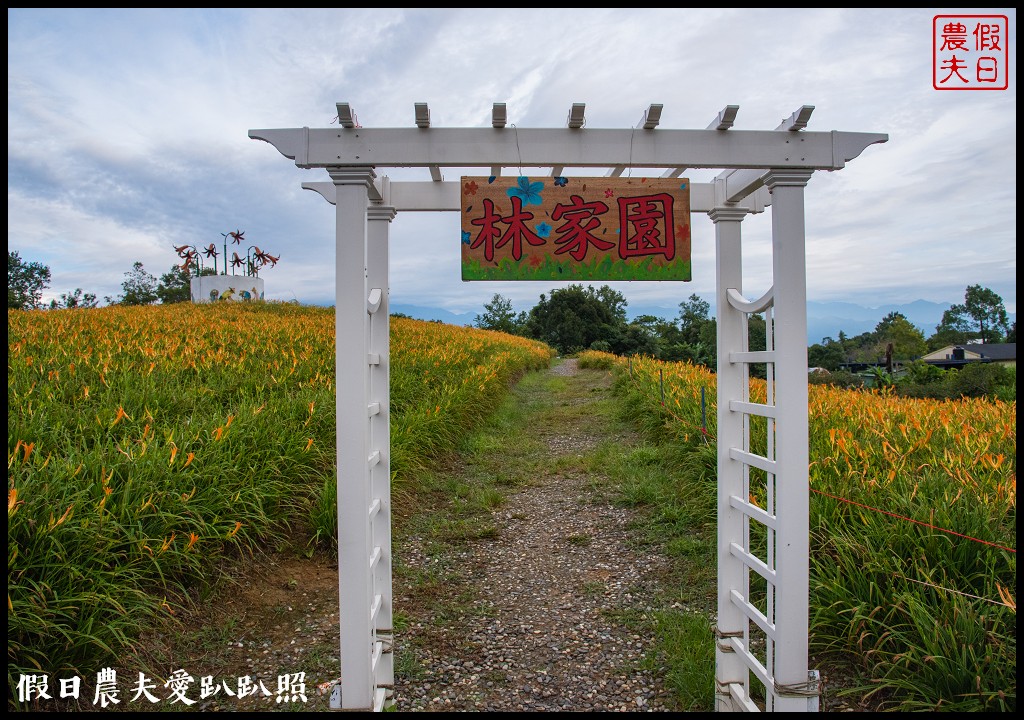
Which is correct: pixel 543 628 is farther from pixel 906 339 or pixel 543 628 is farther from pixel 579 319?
pixel 906 339

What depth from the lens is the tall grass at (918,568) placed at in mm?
2189

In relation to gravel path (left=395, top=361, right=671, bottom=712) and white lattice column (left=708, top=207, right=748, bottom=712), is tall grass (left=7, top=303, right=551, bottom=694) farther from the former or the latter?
white lattice column (left=708, top=207, right=748, bottom=712)

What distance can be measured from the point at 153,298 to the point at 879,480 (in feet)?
146

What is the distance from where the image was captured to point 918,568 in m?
2.50

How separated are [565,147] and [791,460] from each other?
60.1 inches

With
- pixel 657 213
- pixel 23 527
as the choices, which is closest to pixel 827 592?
pixel 657 213

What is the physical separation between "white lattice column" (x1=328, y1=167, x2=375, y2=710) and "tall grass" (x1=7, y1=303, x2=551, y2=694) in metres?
1.09

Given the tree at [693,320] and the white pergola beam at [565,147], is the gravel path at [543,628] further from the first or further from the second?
the tree at [693,320]

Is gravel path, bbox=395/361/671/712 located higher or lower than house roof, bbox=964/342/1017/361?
lower

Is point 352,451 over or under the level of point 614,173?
under

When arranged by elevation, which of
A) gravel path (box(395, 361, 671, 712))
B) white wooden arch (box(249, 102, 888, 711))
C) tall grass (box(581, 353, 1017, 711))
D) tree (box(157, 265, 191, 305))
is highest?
tree (box(157, 265, 191, 305))

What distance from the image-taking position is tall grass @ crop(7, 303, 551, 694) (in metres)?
2.37

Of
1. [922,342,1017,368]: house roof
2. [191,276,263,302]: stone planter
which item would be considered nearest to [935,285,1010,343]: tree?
[922,342,1017,368]: house roof

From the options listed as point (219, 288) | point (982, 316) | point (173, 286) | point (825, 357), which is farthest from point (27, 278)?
point (982, 316)
